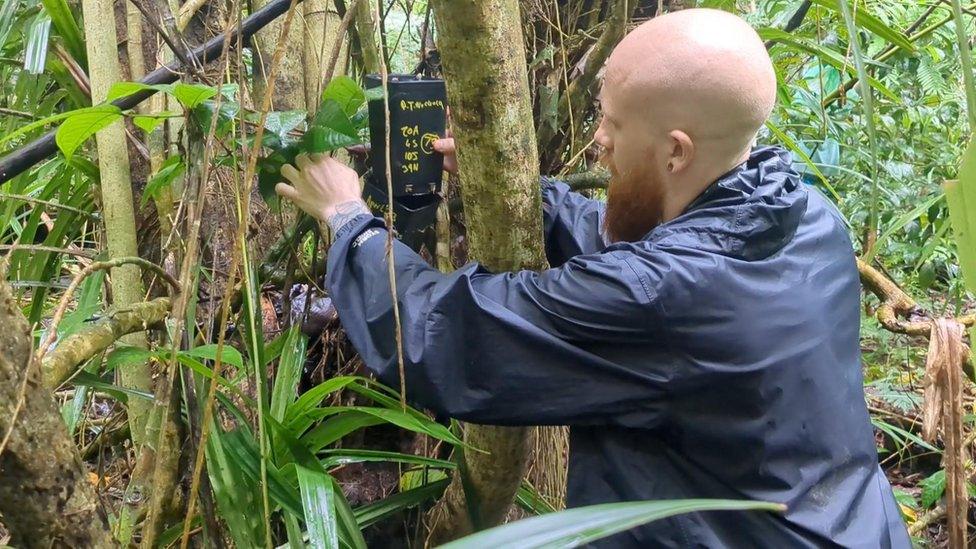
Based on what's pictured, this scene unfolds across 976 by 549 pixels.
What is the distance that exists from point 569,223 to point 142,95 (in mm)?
755

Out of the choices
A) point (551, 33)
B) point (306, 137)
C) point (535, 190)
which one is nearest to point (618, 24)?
point (551, 33)

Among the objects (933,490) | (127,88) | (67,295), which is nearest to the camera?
(67,295)

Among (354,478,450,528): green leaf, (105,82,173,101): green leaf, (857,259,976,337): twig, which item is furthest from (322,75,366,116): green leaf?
(857,259,976,337): twig

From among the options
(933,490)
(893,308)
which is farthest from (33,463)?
(933,490)

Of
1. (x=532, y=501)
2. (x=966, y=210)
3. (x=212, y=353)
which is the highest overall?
(x=966, y=210)

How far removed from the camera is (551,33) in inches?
68.5

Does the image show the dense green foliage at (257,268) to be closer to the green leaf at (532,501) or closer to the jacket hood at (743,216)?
the green leaf at (532,501)

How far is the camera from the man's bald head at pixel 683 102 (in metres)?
1.13

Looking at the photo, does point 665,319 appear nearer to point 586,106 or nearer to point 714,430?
point 714,430

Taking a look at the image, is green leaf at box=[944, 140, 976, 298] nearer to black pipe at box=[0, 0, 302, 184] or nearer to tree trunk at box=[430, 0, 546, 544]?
A: tree trunk at box=[430, 0, 546, 544]

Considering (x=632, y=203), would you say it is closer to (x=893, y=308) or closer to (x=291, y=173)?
(x=291, y=173)

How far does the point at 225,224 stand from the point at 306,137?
0.49m

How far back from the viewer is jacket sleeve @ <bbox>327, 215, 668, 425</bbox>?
3.36ft

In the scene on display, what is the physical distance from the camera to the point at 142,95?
1.19m
